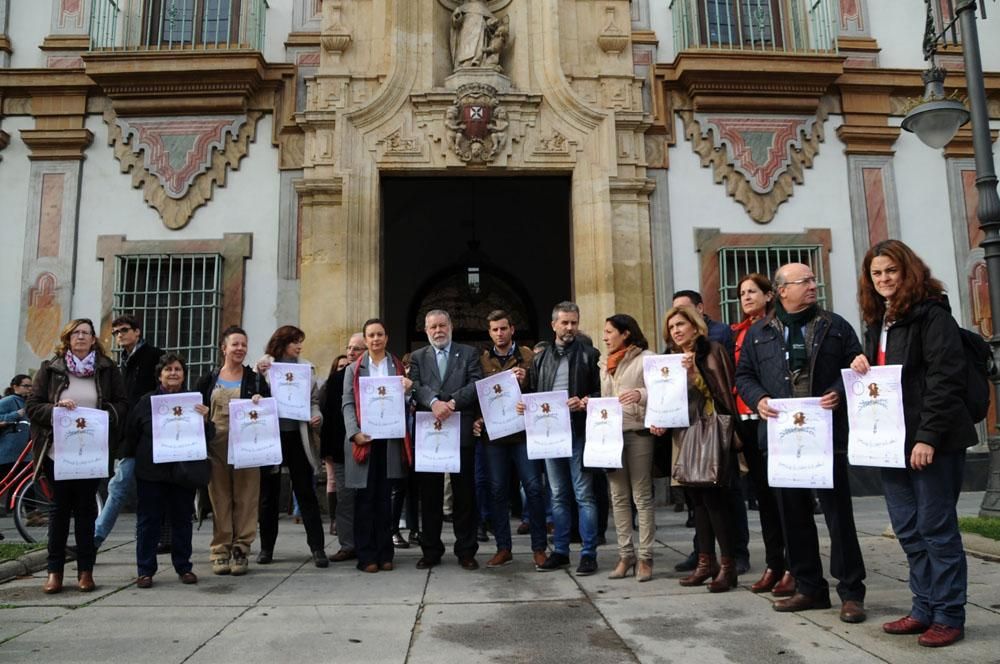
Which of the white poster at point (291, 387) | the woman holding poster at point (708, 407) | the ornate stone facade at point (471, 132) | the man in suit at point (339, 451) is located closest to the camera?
the woman holding poster at point (708, 407)

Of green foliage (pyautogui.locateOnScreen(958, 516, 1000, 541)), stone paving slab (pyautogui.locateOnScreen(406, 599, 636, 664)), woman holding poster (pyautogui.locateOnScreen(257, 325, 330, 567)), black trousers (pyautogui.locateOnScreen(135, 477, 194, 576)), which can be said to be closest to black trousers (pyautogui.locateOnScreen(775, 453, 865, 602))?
stone paving slab (pyautogui.locateOnScreen(406, 599, 636, 664))

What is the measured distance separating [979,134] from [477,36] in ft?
19.2

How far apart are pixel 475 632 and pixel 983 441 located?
911 cm

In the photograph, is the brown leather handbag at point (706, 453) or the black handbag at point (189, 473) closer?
the brown leather handbag at point (706, 453)

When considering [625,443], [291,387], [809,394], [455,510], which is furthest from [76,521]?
[809,394]

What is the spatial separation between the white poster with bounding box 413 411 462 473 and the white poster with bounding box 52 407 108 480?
6.78 feet

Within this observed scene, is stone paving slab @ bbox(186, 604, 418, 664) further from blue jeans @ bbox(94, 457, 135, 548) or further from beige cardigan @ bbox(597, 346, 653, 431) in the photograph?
blue jeans @ bbox(94, 457, 135, 548)

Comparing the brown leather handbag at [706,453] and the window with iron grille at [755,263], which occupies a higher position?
the window with iron grille at [755,263]

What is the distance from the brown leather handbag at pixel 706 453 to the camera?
4578 millimetres

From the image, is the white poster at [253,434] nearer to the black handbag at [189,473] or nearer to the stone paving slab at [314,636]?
the black handbag at [189,473]

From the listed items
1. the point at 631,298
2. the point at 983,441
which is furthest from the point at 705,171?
the point at 983,441

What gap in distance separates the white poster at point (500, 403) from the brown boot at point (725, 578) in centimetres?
165

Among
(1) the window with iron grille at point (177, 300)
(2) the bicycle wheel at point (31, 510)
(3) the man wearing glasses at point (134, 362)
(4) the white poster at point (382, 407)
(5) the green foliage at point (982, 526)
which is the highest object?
(1) the window with iron grille at point (177, 300)

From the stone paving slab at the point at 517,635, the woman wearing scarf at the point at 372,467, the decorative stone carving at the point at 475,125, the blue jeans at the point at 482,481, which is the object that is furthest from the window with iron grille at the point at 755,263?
the stone paving slab at the point at 517,635
